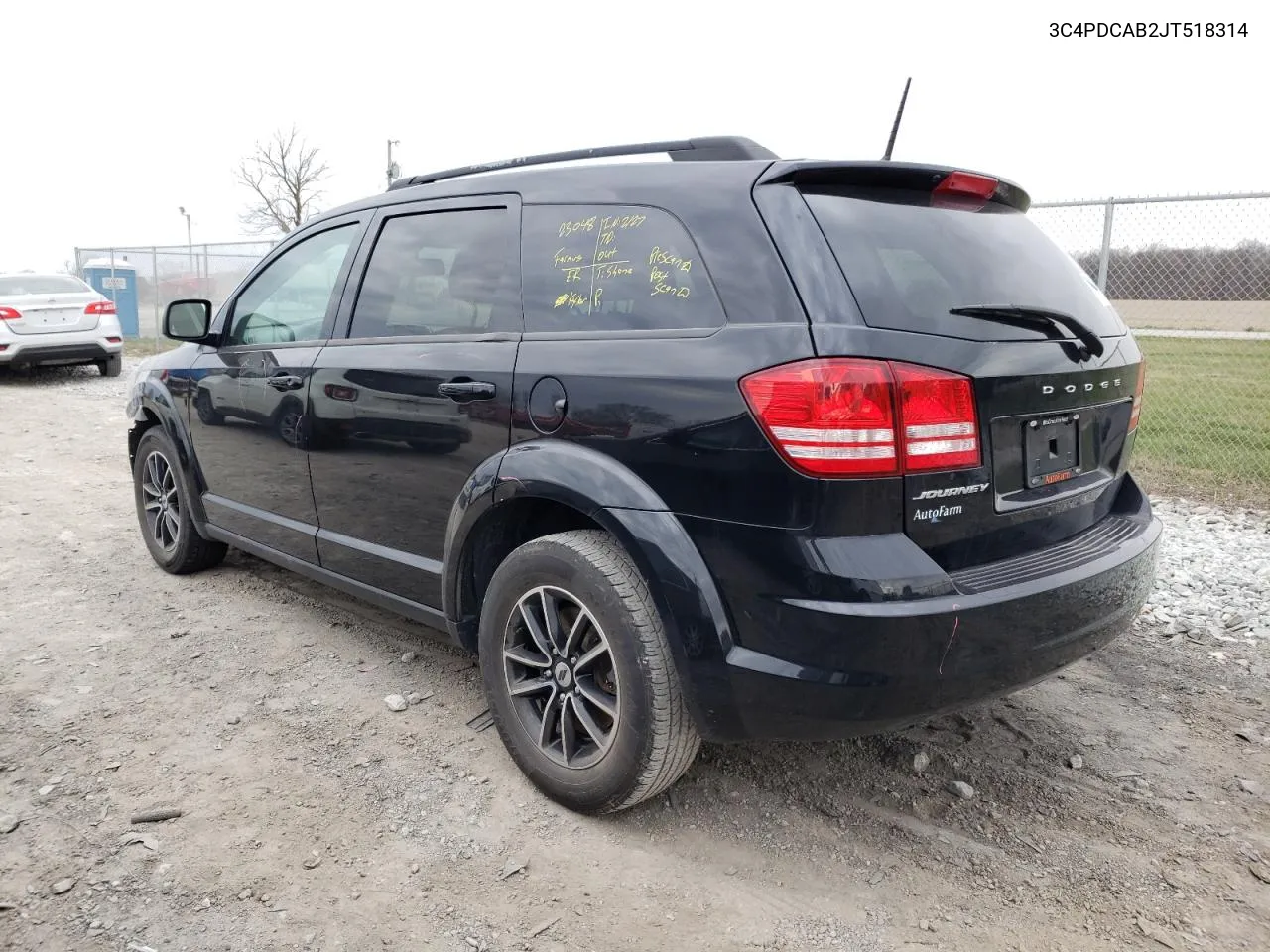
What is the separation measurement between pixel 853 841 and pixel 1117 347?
1620mm

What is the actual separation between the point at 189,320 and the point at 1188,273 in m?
6.39

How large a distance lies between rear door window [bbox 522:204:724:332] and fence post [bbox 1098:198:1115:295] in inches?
205

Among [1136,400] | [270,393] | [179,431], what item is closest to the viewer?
[1136,400]

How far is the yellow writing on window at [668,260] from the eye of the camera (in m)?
2.43

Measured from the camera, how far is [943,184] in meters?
2.51

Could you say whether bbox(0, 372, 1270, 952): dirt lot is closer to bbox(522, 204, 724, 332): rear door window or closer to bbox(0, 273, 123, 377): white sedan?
bbox(522, 204, 724, 332): rear door window

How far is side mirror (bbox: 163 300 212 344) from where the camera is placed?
13.9ft

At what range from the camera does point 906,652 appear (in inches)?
82.5

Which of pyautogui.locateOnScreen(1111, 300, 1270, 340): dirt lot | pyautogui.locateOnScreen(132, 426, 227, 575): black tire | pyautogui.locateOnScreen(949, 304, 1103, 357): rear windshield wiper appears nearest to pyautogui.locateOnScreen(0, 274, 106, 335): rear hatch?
pyautogui.locateOnScreen(132, 426, 227, 575): black tire

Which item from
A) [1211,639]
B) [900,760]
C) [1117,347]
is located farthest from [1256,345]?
[900,760]

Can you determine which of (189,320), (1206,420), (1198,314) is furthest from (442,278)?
(1206,420)

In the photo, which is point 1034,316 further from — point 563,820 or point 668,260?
point 563,820

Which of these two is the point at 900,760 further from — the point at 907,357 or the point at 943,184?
the point at 943,184

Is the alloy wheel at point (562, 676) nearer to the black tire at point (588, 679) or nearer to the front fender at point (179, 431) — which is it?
the black tire at point (588, 679)
